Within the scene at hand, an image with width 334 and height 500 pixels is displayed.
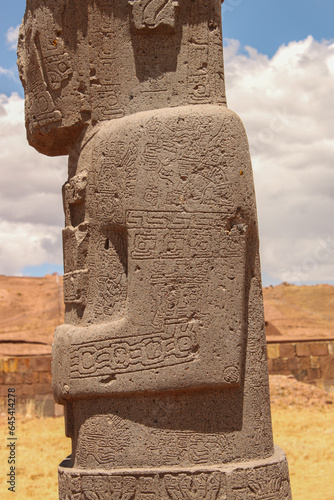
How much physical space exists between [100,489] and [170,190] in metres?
1.54

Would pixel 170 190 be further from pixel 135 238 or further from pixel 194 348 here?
pixel 194 348

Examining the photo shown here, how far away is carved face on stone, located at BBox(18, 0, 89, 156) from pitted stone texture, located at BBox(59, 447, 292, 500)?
194 cm

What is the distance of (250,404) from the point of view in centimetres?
316

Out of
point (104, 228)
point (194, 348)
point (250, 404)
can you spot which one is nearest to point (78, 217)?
point (104, 228)

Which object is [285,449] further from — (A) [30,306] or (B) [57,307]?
(A) [30,306]

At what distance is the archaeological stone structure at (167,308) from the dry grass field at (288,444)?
3960mm

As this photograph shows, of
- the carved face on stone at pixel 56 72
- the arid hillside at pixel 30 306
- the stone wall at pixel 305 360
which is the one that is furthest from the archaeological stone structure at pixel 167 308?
the arid hillside at pixel 30 306

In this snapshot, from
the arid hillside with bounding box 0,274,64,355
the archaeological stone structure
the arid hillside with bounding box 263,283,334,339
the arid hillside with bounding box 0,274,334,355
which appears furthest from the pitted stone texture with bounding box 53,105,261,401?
the arid hillside with bounding box 263,283,334,339

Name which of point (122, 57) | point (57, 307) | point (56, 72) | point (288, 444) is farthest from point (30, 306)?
point (122, 57)

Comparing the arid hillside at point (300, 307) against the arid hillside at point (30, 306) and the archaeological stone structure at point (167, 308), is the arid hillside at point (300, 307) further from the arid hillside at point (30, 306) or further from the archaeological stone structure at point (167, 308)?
the archaeological stone structure at point (167, 308)

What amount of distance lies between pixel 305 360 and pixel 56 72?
11783 millimetres

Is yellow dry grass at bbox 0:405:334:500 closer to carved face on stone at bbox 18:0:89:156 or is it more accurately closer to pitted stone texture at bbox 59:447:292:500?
pitted stone texture at bbox 59:447:292:500

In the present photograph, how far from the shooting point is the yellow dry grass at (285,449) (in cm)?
703

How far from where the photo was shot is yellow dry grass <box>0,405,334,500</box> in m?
7.03
